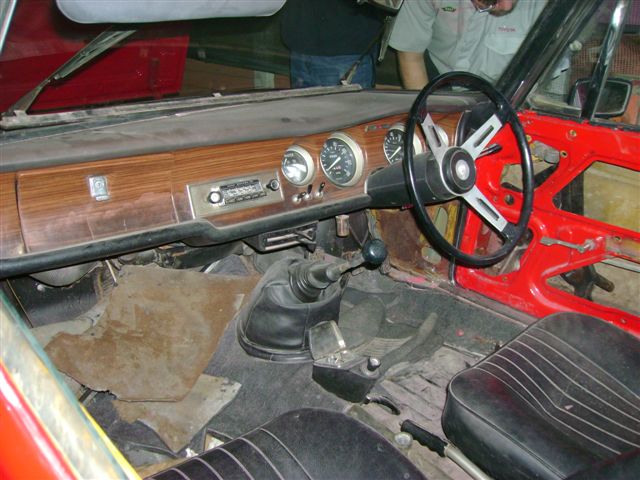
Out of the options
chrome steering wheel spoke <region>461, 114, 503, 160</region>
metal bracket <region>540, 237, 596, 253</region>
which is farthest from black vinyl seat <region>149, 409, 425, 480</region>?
metal bracket <region>540, 237, 596, 253</region>

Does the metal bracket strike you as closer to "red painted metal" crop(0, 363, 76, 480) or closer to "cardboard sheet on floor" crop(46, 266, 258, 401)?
"cardboard sheet on floor" crop(46, 266, 258, 401)

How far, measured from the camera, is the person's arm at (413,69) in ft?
10.6

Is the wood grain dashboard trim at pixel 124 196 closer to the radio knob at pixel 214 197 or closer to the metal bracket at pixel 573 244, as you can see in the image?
the radio knob at pixel 214 197

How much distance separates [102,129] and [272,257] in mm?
1047

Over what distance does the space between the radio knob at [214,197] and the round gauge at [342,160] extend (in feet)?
1.51

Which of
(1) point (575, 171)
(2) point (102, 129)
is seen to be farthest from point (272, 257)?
(1) point (575, 171)

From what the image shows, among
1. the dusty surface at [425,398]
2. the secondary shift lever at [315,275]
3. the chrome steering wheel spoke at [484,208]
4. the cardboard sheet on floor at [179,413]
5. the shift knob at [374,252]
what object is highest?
the chrome steering wheel spoke at [484,208]

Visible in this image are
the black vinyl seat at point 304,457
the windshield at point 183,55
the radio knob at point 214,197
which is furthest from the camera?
the radio knob at point 214,197

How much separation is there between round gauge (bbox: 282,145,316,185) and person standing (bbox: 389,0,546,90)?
0.75m

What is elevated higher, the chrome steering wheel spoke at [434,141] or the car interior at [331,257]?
the chrome steering wheel spoke at [434,141]

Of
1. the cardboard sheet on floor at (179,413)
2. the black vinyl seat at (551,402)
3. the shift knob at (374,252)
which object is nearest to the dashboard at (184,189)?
the shift knob at (374,252)

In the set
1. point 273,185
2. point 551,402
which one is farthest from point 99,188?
point 551,402

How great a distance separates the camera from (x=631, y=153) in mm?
1962

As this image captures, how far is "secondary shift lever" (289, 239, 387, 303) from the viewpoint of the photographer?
220cm
